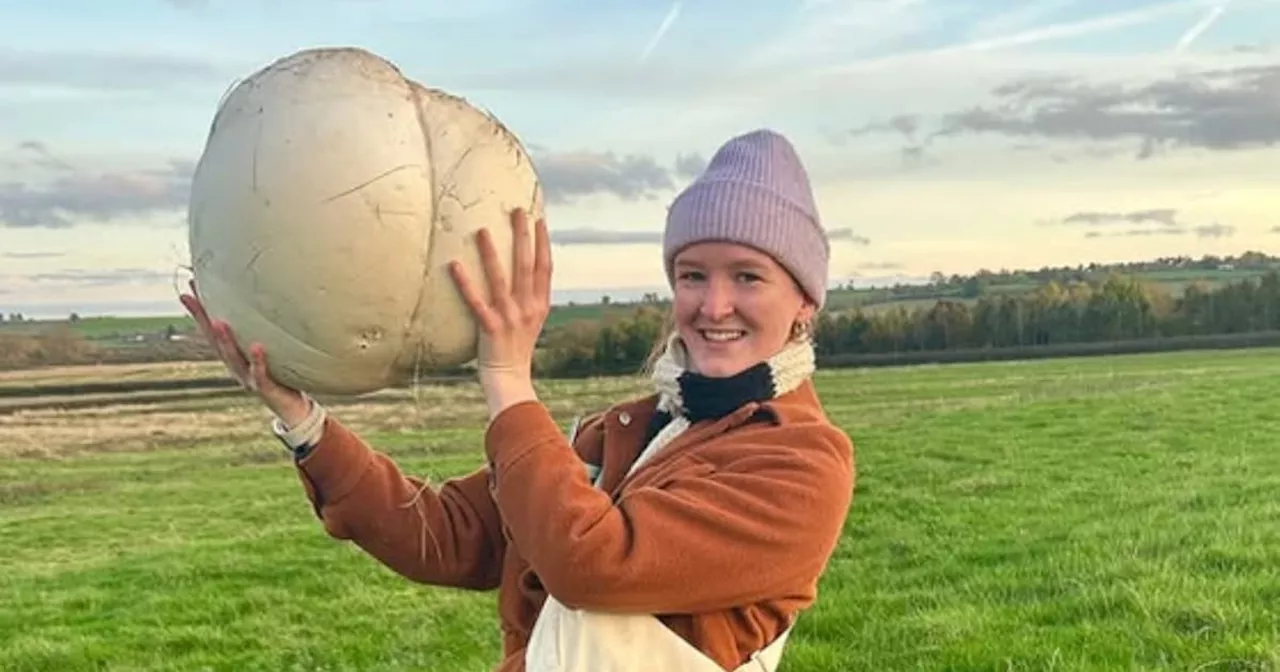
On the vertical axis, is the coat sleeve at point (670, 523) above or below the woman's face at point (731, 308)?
below

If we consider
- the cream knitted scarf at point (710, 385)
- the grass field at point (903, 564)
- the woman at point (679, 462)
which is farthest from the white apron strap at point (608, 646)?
the grass field at point (903, 564)

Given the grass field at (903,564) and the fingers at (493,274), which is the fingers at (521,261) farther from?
the grass field at (903,564)

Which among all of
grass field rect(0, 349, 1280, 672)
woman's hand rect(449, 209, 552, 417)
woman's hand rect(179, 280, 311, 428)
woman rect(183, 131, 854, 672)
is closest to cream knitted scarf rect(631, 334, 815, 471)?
woman rect(183, 131, 854, 672)

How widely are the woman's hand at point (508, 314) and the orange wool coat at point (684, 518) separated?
0.20 feet

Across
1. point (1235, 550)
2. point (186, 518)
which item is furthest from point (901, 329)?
point (1235, 550)

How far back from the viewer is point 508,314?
2783 millimetres

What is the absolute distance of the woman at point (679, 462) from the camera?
266 centimetres

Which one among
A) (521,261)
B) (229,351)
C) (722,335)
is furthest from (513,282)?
(229,351)

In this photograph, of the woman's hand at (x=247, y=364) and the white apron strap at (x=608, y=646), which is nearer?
the white apron strap at (x=608, y=646)

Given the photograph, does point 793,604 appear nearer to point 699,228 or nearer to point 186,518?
point 699,228

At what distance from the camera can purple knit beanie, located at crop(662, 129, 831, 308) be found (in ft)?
9.72

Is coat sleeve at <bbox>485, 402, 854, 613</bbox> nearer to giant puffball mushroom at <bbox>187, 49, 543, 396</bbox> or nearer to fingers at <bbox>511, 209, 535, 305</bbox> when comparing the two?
fingers at <bbox>511, 209, 535, 305</bbox>

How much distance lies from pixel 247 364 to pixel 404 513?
0.56 metres

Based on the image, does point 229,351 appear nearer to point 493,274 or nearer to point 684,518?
point 493,274
